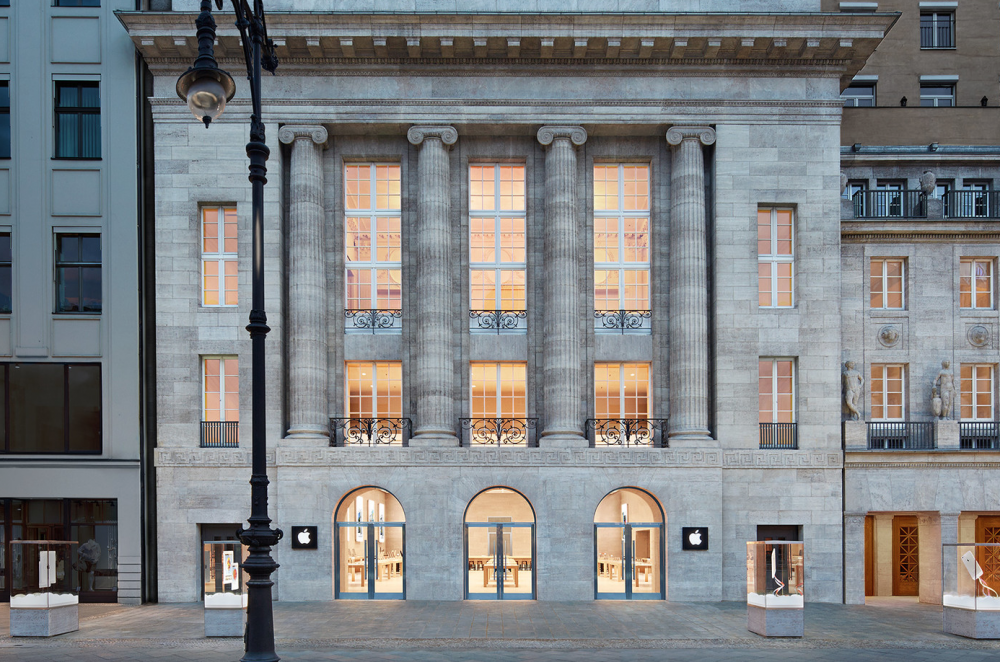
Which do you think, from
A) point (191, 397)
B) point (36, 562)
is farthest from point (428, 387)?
point (36, 562)

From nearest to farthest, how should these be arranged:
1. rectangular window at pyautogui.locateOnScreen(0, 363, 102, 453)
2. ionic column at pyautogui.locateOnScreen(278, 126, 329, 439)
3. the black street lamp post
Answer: the black street lamp post < ionic column at pyautogui.locateOnScreen(278, 126, 329, 439) < rectangular window at pyautogui.locateOnScreen(0, 363, 102, 453)

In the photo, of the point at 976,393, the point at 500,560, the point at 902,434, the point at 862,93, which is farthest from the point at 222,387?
the point at 862,93

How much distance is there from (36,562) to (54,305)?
27.5 feet

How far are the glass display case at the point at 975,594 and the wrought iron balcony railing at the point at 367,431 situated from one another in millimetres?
14701

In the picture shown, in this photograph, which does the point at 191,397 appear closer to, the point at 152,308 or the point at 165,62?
the point at 152,308

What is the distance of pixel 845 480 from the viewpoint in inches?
857

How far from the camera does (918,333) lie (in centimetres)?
2286

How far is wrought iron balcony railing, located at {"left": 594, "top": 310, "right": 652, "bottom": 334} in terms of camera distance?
22.7m

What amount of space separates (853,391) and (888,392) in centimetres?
180

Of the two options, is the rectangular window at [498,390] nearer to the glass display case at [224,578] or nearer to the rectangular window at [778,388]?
the rectangular window at [778,388]

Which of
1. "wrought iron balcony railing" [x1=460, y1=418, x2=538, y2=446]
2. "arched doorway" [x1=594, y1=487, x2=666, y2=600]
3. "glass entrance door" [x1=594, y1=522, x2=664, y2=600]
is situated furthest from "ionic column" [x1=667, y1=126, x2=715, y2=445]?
"wrought iron balcony railing" [x1=460, y1=418, x2=538, y2=446]

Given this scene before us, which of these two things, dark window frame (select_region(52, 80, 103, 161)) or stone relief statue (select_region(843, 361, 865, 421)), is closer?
stone relief statue (select_region(843, 361, 865, 421))

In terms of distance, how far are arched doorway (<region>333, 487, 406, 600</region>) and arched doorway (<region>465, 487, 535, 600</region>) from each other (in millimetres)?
2045

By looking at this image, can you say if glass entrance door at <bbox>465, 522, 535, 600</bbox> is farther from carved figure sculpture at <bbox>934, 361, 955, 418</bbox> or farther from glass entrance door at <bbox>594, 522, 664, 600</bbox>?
carved figure sculpture at <bbox>934, 361, 955, 418</bbox>
